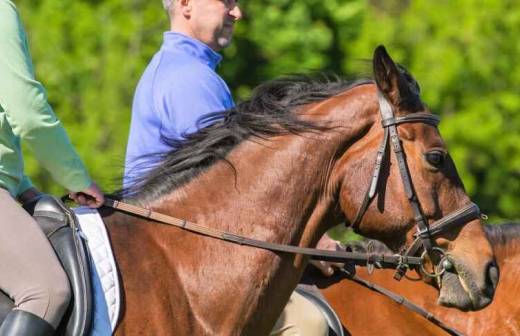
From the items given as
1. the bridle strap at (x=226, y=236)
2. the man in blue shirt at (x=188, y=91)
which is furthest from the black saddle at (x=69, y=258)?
the man in blue shirt at (x=188, y=91)

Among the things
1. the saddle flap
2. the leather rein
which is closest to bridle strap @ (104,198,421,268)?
the leather rein

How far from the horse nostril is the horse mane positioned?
989mm

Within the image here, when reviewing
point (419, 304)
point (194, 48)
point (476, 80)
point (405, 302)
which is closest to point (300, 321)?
point (405, 302)

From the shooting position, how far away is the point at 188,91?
6004 millimetres

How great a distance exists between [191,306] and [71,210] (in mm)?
672

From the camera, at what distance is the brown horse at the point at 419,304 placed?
6621 mm

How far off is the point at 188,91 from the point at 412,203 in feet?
4.60

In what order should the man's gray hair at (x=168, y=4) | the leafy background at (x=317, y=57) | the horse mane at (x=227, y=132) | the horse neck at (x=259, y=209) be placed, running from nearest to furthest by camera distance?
1. the horse neck at (x=259, y=209)
2. the horse mane at (x=227, y=132)
3. the man's gray hair at (x=168, y=4)
4. the leafy background at (x=317, y=57)

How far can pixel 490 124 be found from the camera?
29.2 meters

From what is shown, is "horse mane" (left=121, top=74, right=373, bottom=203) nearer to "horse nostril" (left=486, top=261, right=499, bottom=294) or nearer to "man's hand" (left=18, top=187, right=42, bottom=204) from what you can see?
"man's hand" (left=18, top=187, right=42, bottom=204)

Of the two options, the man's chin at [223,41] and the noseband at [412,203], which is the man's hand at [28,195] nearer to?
the noseband at [412,203]

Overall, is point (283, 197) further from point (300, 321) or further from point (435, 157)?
point (300, 321)

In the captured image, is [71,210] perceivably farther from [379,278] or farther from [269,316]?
[379,278]

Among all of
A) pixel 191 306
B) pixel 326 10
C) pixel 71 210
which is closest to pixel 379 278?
pixel 191 306
